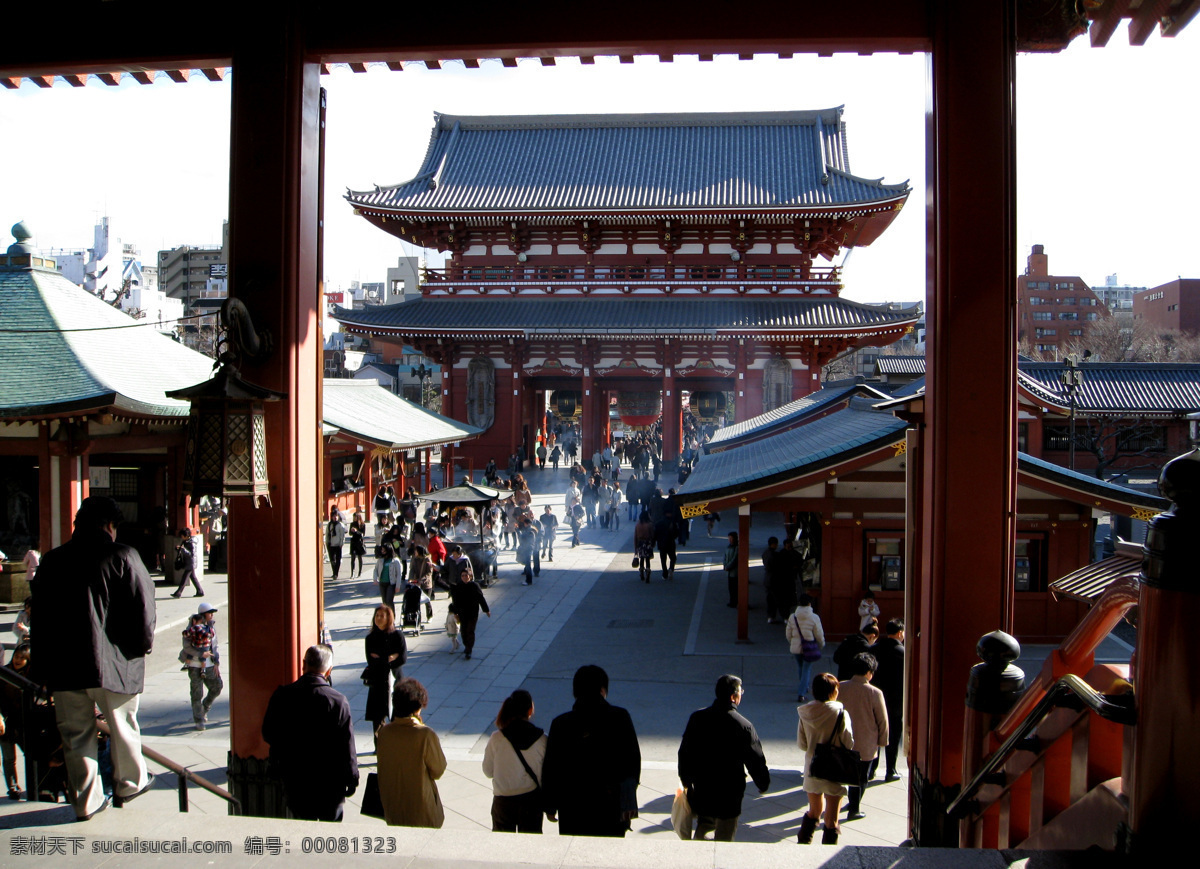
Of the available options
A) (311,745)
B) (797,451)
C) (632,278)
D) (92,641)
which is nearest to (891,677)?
(311,745)

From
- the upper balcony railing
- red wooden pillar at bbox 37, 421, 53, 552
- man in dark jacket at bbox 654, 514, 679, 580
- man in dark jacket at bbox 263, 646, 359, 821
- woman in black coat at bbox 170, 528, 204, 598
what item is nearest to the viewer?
man in dark jacket at bbox 263, 646, 359, 821

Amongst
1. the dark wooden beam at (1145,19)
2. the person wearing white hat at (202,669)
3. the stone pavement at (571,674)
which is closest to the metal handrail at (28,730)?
the stone pavement at (571,674)

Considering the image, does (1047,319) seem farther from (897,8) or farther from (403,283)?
(897,8)

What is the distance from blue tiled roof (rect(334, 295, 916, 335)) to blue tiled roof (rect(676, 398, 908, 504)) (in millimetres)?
9531

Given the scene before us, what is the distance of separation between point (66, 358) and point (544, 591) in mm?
8381

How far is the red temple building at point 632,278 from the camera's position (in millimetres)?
28094

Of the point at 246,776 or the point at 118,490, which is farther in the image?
the point at 118,490

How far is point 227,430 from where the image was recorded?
432 cm

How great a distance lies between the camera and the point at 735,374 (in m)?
29.2

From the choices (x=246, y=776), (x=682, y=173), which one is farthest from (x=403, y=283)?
(x=246, y=776)

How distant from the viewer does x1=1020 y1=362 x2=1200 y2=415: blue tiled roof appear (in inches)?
1172

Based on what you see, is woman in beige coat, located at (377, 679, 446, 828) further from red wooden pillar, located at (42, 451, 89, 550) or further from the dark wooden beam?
red wooden pillar, located at (42, 451, 89, 550)

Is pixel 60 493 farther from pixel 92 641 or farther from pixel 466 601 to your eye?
pixel 92 641

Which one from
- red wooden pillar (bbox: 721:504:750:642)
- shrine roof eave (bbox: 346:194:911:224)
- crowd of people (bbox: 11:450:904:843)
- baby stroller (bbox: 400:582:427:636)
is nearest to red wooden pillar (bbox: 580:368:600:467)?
shrine roof eave (bbox: 346:194:911:224)
